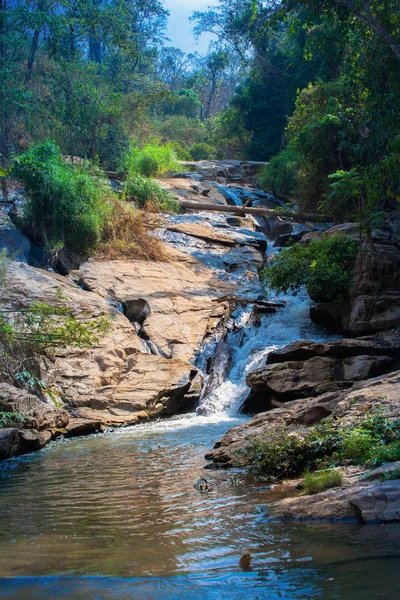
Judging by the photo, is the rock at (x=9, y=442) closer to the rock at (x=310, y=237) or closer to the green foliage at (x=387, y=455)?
the green foliage at (x=387, y=455)

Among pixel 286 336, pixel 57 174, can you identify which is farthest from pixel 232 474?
pixel 57 174

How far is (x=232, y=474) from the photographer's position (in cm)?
641

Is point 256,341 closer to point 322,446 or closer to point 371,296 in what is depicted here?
point 371,296

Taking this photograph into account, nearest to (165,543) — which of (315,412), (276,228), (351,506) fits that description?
(351,506)

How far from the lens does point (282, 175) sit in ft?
77.5

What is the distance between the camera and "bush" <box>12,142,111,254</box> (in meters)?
15.0

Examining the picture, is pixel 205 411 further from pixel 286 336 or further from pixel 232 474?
pixel 232 474

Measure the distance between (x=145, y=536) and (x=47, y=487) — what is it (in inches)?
88.2

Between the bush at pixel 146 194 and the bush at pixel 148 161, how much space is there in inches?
103

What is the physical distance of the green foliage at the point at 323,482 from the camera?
508 cm

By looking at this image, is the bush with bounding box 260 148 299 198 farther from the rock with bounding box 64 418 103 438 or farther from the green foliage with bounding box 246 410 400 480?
the green foliage with bounding box 246 410 400 480

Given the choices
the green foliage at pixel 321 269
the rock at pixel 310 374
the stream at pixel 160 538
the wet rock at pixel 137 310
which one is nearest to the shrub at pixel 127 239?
the wet rock at pixel 137 310

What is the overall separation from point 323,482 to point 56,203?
1175cm

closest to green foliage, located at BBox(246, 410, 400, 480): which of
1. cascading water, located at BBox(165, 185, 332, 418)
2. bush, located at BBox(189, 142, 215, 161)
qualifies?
cascading water, located at BBox(165, 185, 332, 418)
